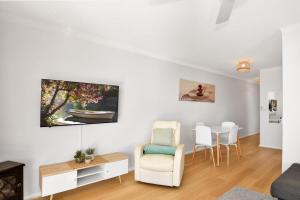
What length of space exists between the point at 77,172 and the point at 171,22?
2.47 m

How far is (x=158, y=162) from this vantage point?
2.86 metres

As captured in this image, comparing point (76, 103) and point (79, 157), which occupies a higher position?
point (76, 103)

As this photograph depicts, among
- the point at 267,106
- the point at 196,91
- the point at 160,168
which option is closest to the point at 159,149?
the point at 160,168

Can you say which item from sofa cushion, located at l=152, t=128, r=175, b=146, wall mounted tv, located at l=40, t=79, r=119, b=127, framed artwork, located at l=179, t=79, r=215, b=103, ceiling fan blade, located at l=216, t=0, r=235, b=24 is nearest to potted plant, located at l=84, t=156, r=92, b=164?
wall mounted tv, located at l=40, t=79, r=119, b=127

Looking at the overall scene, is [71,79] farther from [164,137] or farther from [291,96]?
[291,96]

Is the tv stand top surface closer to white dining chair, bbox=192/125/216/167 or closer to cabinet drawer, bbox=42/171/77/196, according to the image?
cabinet drawer, bbox=42/171/77/196

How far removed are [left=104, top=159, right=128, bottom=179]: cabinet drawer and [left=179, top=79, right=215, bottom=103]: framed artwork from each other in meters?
2.31

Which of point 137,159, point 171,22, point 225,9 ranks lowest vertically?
point 137,159

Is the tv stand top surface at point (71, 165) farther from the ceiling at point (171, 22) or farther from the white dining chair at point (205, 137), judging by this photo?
the ceiling at point (171, 22)

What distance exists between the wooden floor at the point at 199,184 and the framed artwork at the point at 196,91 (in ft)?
5.25

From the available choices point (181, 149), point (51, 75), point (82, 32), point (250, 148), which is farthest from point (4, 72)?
point (250, 148)

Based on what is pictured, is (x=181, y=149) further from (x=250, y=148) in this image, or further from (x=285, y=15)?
(x=250, y=148)

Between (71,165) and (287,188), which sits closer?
(287,188)

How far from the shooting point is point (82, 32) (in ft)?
9.74
